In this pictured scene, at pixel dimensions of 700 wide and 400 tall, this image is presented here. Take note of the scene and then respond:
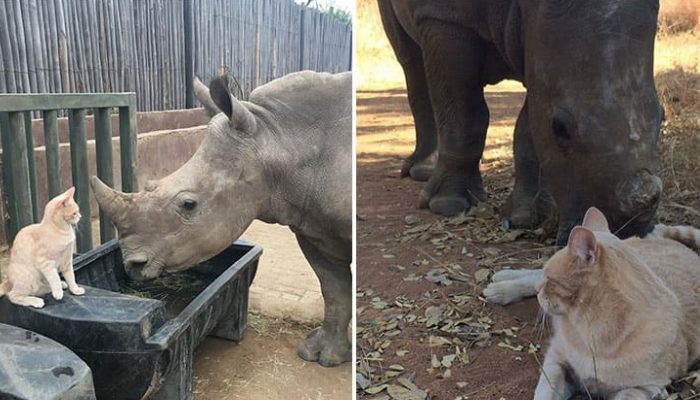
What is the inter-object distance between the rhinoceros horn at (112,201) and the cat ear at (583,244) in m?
0.93

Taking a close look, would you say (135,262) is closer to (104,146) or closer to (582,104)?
(104,146)

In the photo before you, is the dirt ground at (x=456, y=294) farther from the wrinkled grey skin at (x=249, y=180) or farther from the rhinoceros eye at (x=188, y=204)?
the rhinoceros eye at (x=188, y=204)

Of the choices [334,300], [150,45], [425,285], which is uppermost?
[150,45]

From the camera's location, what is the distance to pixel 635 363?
1.09 meters

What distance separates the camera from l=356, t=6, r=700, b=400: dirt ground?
120cm

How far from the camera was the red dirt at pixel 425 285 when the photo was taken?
1.19 metres

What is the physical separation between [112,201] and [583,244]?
980mm

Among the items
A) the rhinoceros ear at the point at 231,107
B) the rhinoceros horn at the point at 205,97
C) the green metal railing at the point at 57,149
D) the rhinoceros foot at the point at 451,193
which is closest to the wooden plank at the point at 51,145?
the green metal railing at the point at 57,149

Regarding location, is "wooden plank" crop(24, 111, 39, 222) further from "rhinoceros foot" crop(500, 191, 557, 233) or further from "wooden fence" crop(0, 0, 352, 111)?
"rhinoceros foot" crop(500, 191, 557, 233)

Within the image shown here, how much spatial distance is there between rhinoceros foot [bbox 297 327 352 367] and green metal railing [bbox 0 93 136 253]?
2.08 feet

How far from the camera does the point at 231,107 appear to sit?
137 centimetres

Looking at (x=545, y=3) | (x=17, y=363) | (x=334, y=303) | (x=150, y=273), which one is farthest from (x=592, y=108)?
(x=17, y=363)

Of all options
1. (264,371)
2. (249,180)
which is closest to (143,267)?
(249,180)

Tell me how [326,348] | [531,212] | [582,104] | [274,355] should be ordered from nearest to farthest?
[582,104] < [531,212] < [326,348] < [274,355]
